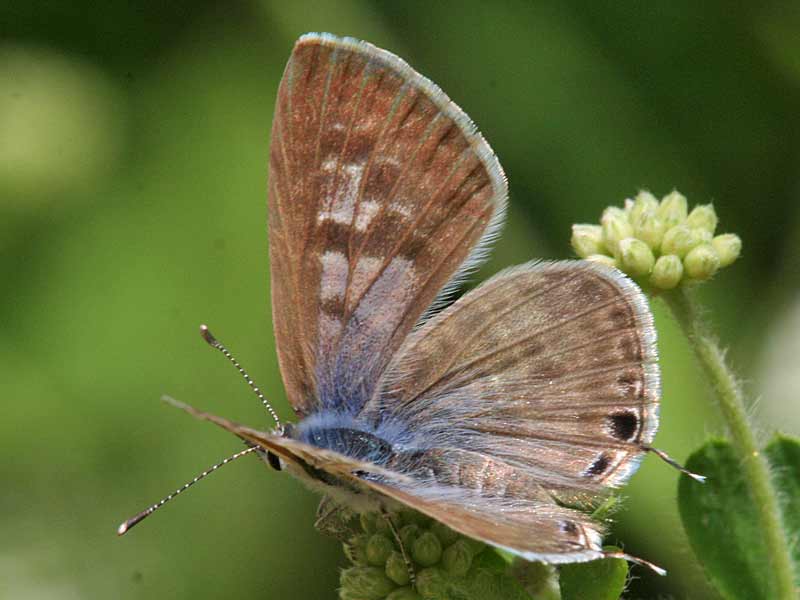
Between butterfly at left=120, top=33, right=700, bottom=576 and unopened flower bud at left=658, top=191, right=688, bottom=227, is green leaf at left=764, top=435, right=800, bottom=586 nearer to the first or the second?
butterfly at left=120, top=33, right=700, bottom=576

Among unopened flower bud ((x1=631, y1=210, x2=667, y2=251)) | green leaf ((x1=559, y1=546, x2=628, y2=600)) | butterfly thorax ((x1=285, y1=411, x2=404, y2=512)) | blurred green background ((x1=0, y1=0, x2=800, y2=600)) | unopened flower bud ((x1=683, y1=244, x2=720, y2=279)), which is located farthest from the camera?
blurred green background ((x1=0, y1=0, x2=800, y2=600))

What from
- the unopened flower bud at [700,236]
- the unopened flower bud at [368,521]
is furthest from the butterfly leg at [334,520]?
the unopened flower bud at [700,236]

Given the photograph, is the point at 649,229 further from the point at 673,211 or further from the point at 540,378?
the point at 540,378

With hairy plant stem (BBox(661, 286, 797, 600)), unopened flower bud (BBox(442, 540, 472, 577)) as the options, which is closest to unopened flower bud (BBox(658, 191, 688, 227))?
hairy plant stem (BBox(661, 286, 797, 600))

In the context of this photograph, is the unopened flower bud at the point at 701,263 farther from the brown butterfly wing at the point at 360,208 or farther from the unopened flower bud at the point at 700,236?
the brown butterfly wing at the point at 360,208

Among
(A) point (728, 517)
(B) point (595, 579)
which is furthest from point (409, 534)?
(A) point (728, 517)
